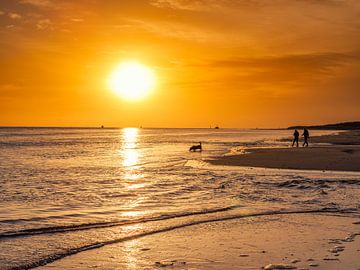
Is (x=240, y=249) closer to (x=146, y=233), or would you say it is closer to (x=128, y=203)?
(x=146, y=233)

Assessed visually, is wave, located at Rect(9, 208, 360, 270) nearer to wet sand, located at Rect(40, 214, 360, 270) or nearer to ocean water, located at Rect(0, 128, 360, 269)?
ocean water, located at Rect(0, 128, 360, 269)

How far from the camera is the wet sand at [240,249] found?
7.86 meters

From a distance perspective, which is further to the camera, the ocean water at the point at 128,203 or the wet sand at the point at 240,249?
the ocean water at the point at 128,203

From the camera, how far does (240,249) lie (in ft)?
29.3

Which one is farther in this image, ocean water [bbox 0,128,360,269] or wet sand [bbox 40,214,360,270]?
ocean water [bbox 0,128,360,269]

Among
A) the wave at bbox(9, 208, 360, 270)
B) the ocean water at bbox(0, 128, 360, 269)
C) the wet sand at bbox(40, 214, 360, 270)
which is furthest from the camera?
the ocean water at bbox(0, 128, 360, 269)

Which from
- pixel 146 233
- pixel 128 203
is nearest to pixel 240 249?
pixel 146 233

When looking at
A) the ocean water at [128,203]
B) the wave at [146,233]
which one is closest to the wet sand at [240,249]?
the wave at [146,233]

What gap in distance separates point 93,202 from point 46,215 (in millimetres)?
2586

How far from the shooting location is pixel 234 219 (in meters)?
12.3

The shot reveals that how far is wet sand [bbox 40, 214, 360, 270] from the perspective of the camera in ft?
25.8

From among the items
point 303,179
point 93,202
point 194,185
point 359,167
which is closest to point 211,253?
point 93,202

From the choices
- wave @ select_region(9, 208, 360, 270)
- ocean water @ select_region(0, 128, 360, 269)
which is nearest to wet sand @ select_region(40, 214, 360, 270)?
wave @ select_region(9, 208, 360, 270)

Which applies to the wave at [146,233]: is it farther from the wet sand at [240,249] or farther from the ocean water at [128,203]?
the wet sand at [240,249]
